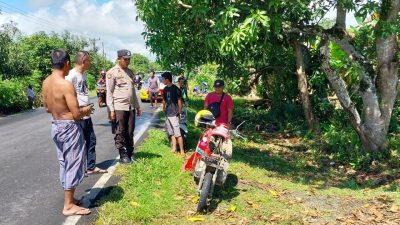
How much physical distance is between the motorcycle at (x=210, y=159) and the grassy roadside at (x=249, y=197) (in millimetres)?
283

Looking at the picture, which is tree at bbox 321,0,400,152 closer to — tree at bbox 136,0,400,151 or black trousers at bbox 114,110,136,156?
tree at bbox 136,0,400,151

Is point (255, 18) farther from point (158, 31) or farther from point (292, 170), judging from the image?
point (292, 170)

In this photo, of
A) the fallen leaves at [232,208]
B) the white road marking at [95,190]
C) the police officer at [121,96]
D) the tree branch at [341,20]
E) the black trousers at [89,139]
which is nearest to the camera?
the white road marking at [95,190]

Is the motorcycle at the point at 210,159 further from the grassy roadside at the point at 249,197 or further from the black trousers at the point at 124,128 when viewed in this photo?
the black trousers at the point at 124,128

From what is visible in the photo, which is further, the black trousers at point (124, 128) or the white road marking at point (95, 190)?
the black trousers at point (124, 128)

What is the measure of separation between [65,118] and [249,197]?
2860 millimetres

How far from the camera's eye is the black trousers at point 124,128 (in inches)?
277

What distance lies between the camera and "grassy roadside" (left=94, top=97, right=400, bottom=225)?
16.6ft

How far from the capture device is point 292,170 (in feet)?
28.0

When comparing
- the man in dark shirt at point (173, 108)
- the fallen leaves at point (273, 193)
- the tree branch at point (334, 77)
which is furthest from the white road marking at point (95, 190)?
the tree branch at point (334, 77)

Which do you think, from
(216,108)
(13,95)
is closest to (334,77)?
(216,108)

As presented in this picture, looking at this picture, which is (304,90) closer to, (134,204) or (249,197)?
(249,197)

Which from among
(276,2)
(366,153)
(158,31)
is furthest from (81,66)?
(366,153)

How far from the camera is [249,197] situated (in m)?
5.88
